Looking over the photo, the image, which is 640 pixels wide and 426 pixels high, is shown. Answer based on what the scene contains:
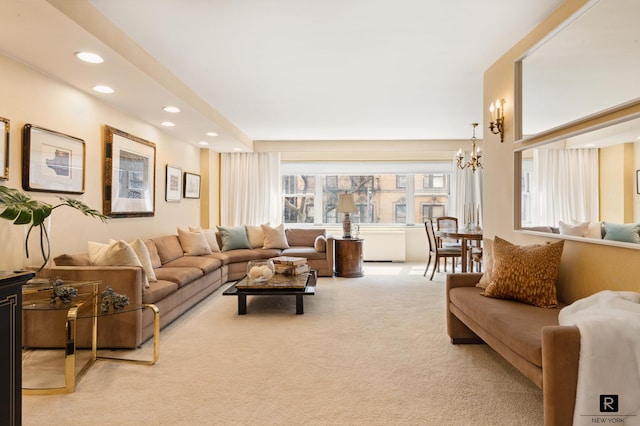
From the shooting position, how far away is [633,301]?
190 cm

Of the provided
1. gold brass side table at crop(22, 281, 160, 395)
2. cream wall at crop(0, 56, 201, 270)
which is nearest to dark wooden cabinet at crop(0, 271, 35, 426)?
gold brass side table at crop(22, 281, 160, 395)

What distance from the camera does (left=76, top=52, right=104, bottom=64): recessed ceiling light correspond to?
2.73 m

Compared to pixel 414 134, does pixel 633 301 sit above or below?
below

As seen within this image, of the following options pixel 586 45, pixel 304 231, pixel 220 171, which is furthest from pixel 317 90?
pixel 220 171

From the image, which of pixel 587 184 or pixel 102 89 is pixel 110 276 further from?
pixel 587 184

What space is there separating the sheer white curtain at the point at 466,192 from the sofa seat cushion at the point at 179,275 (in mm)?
5500

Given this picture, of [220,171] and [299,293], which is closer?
[299,293]

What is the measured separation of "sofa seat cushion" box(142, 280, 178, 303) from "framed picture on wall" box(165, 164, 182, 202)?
2297 mm

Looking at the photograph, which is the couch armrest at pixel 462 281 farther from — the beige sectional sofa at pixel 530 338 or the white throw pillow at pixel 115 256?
the white throw pillow at pixel 115 256

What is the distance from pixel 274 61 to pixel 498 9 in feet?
6.15

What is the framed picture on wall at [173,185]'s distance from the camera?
557 cm

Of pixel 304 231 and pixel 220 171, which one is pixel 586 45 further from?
pixel 220 171

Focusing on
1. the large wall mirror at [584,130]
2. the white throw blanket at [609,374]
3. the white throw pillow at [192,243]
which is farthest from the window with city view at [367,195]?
the white throw blanket at [609,374]

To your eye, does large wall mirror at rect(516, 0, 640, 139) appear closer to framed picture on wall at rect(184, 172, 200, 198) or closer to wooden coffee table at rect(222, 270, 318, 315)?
wooden coffee table at rect(222, 270, 318, 315)
